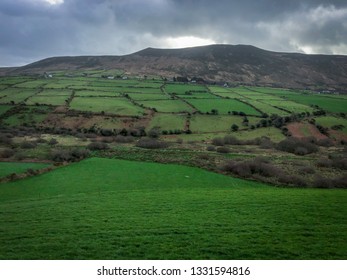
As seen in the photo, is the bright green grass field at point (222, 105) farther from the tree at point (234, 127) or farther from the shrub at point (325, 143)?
the shrub at point (325, 143)

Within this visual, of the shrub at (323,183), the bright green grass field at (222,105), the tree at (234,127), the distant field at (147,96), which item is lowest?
the shrub at (323,183)

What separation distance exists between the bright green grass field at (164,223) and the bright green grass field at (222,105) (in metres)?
62.8

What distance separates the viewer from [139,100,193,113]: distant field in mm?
94438

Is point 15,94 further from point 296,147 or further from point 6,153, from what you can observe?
point 296,147

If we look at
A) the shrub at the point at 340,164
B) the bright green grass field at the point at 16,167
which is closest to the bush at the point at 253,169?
the shrub at the point at 340,164

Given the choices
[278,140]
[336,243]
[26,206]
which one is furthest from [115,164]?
[278,140]

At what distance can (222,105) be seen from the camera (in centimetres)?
10212

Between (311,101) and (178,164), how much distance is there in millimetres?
89802

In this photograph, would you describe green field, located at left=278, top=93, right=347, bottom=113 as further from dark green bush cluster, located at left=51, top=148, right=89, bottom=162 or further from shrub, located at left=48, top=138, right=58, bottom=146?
shrub, located at left=48, top=138, right=58, bottom=146

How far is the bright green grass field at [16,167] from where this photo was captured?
135ft

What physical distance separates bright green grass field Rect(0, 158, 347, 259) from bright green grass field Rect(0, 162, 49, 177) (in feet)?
18.1

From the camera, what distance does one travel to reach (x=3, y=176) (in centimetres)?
3878

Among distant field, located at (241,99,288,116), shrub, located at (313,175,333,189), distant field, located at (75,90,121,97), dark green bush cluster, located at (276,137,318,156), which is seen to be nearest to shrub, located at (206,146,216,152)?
dark green bush cluster, located at (276,137,318,156)
